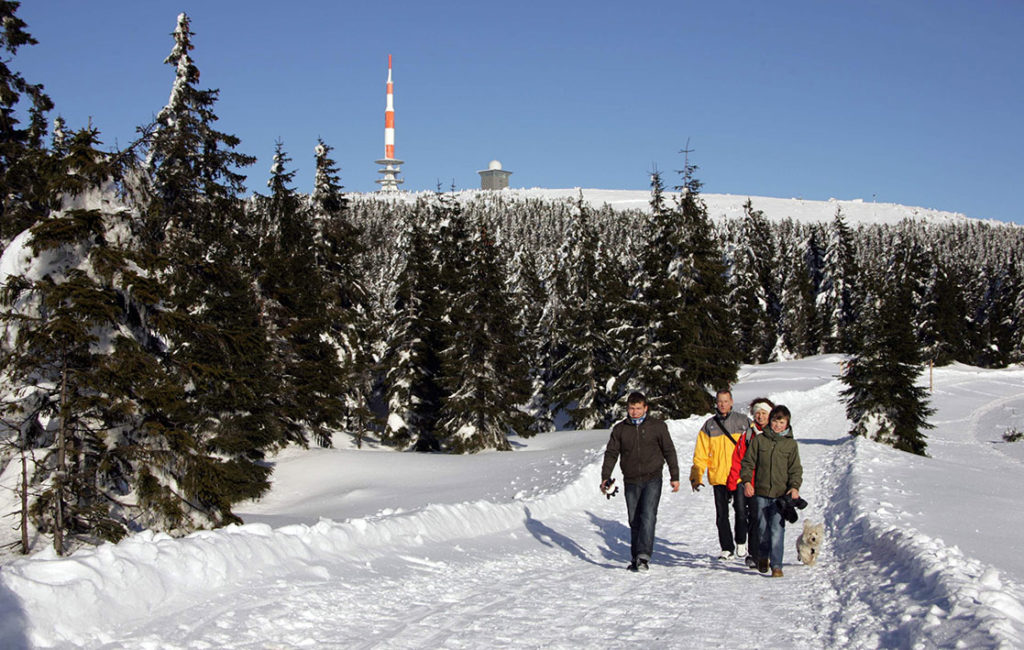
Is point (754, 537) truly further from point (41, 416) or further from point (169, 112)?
point (169, 112)

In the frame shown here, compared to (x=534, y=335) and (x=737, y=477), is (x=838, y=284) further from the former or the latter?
(x=737, y=477)

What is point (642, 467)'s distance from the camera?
345 inches

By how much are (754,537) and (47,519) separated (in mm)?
10714

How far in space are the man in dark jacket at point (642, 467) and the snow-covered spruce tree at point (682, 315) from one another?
68.6 feet

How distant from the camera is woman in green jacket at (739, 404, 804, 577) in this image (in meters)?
8.48

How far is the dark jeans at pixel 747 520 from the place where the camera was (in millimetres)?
8695

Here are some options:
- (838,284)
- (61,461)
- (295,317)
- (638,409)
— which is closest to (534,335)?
(295,317)

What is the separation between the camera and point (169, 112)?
18.2 m

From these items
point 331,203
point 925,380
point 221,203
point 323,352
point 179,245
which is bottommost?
point 925,380

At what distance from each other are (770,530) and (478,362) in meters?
20.3

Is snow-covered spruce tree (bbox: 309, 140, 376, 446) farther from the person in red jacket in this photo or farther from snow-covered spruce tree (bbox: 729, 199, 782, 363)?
snow-covered spruce tree (bbox: 729, 199, 782, 363)

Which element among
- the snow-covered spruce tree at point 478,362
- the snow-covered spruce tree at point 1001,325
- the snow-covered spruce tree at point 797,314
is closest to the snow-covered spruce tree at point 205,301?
the snow-covered spruce tree at point 478,362

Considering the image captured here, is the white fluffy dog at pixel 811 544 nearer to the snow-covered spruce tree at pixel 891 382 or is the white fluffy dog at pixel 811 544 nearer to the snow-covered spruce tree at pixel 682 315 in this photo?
the snow-covered spruce tree at pixel 891 382

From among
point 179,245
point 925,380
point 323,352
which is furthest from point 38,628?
point 925,380
